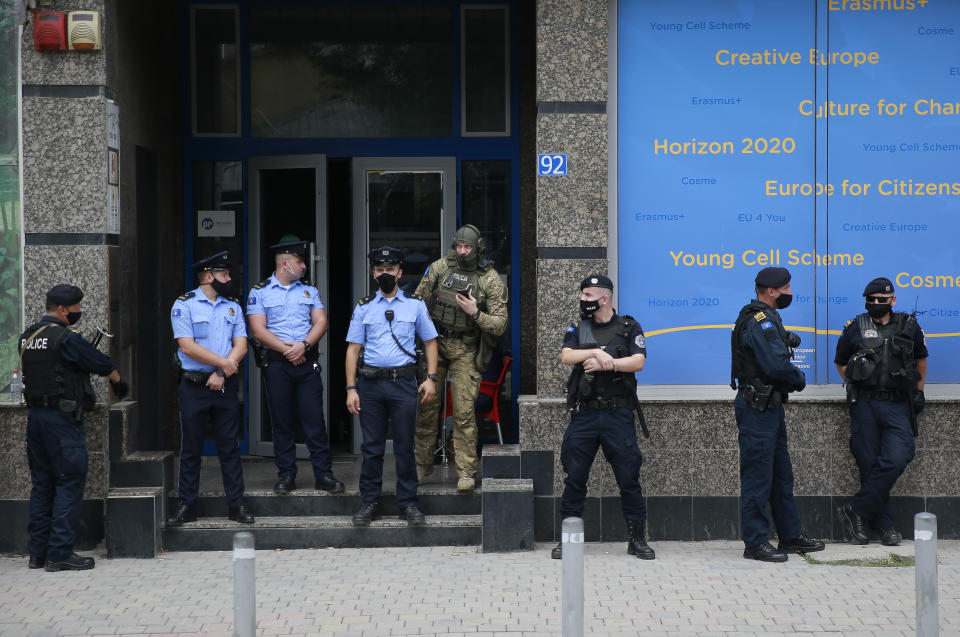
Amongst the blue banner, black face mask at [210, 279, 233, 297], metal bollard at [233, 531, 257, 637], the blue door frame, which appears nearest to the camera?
metal bollard at [233, 531, 257, 637]

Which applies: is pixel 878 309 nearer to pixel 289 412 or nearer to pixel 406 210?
pixel 406 210

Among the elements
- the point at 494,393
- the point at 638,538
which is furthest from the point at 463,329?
the point at 638,538

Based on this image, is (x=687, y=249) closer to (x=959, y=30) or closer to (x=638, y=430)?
(x=638, y=430)

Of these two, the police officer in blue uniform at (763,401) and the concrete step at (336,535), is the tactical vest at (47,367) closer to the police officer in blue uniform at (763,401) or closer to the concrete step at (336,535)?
the concrete step at (336,535)

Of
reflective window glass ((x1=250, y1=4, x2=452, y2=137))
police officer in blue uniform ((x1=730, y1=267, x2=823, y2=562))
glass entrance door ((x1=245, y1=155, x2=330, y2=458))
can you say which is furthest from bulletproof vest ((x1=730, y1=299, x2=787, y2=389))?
glass entrance door ((x1=245, y1=155, x2=330, y2=458))

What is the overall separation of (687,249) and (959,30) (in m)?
2.63

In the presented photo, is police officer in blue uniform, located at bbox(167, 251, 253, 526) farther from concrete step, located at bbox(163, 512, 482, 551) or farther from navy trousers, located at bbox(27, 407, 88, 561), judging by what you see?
navy trousers, located at bbox(27, 407, 88, 561)

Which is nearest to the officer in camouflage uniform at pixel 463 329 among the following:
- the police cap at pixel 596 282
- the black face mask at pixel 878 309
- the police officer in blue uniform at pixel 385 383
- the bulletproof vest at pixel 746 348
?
the police officer in blue uniform at pixel 385 383

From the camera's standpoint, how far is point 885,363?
8.19m

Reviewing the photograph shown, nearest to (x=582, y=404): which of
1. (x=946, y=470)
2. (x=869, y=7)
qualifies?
(x=946, y=470)

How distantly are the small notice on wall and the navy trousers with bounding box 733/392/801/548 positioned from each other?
5.02 metres

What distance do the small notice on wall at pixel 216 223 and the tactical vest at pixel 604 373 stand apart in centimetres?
410

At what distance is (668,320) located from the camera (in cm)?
870

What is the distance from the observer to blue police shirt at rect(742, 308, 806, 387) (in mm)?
7727
